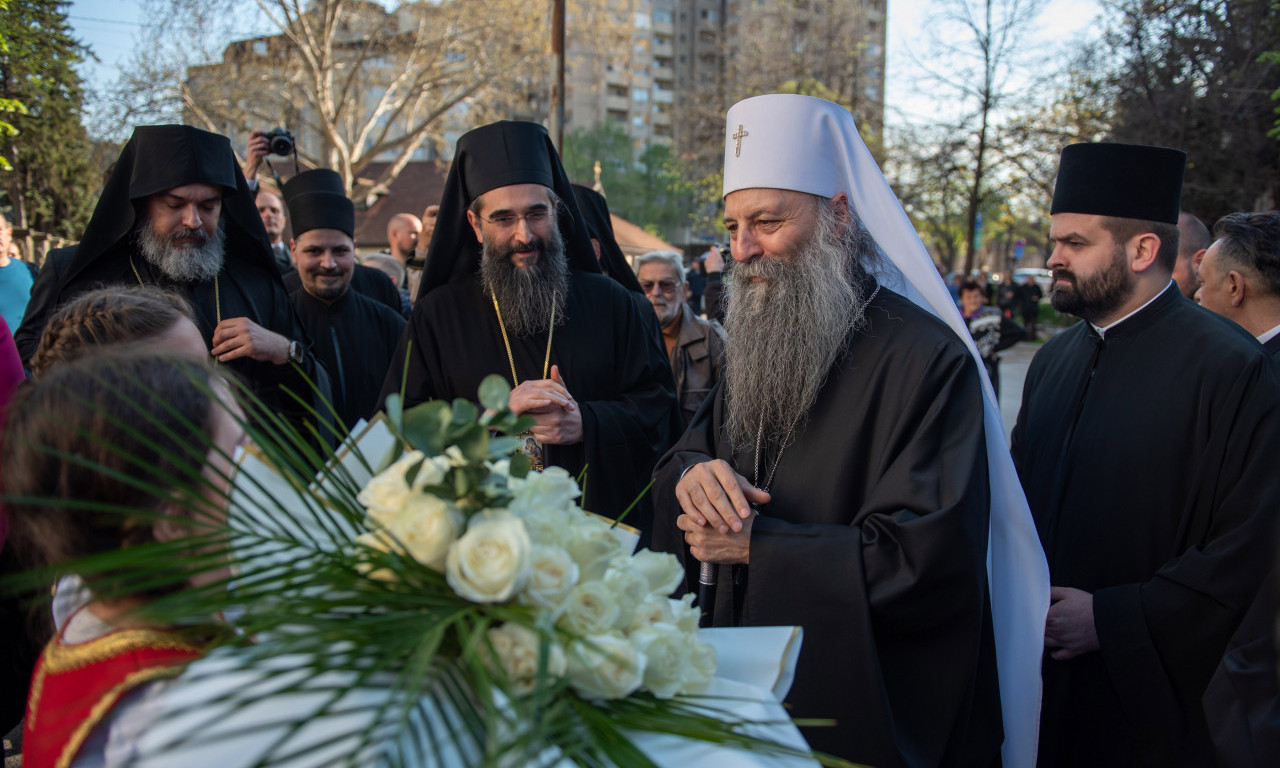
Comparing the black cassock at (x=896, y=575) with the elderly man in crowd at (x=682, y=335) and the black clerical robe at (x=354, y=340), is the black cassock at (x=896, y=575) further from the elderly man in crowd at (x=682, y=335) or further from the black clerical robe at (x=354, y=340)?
the elderly man in crowd at (x=682, y=335)

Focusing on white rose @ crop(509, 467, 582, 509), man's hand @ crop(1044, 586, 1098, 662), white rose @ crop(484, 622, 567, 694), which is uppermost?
white rose @ crop(509, 467, 582, 509)

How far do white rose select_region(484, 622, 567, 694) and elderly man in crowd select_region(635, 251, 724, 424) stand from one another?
15.1 feet

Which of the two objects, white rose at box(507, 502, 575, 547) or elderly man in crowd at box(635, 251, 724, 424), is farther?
elderly man in crowd at box(635, 251, 724, 424)

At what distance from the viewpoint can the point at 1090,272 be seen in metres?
3.20

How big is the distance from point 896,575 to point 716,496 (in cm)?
46

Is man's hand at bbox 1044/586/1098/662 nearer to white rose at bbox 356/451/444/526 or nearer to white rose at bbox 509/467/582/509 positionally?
white rose at bbox 509/467/582/509

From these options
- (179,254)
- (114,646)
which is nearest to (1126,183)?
(114,646)

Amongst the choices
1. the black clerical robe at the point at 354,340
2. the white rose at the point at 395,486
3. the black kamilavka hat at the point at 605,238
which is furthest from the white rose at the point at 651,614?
the black clerical robe at the point at 354,340

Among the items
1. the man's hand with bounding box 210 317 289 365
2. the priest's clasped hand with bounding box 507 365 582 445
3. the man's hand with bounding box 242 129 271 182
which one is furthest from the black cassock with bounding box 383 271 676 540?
the man's hand with bounding box 242 129 271 182

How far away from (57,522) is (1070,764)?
9.82ft

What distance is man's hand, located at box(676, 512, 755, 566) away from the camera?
2.29 meters

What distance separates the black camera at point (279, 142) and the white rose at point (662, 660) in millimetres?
4805

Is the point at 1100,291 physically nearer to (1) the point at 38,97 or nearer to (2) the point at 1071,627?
(2) the point at 1071,627

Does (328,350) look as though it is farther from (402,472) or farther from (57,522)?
(402,472)
